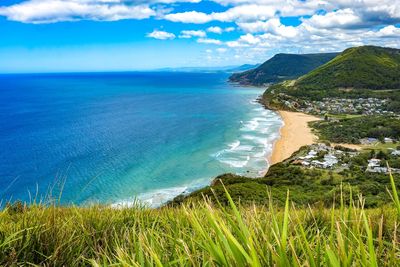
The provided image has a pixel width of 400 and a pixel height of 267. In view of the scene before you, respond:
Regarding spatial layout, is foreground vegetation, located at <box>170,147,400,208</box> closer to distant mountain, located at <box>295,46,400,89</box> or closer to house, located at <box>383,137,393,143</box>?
house, located at <box>383,137,393,143</box>

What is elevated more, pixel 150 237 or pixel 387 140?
pixel 150 237

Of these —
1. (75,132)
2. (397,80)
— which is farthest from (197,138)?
(397,80)

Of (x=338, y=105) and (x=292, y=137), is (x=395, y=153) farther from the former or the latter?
(x=338, y=105)

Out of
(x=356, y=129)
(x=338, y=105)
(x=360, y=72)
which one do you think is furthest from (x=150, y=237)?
(x=360, y=72)

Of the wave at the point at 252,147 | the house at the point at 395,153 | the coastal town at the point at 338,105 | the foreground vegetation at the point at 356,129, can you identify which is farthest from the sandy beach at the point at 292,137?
the house at the point at 395,153

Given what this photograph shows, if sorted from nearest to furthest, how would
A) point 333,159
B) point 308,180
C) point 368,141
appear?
1. point 308,180
2. point 333,159
3. point 368,141

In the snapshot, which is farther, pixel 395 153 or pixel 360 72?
pixel 360 72
